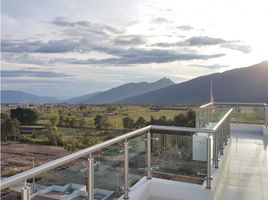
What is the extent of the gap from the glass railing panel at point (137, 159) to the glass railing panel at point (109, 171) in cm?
26

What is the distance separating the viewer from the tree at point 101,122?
92.4 ft

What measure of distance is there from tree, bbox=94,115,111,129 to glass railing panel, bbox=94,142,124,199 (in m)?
24.0

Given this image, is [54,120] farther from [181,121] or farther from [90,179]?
[90,179]

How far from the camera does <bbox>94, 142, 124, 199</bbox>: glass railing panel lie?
3.23 m

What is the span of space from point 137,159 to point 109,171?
2.85 ft

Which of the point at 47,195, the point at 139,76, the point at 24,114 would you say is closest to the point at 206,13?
the point at 47,195

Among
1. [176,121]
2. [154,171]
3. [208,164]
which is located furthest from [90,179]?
[176,121]

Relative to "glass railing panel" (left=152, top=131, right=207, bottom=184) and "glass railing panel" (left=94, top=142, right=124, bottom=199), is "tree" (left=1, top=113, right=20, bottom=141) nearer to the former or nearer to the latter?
"glass railing panel" (left=152, top=131, right=207, bottom=184)

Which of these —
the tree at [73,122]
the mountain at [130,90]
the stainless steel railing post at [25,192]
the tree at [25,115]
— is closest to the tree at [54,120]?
the tree at [73,122]

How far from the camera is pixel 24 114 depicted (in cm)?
3134

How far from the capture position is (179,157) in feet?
15.7

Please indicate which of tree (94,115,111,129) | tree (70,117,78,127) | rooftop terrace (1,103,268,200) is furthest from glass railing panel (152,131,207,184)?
tree (70,117,78,127)

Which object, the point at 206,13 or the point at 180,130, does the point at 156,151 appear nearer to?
the point at 180,130

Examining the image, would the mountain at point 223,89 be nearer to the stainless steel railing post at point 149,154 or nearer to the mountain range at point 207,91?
the mountain range at point 207,91
